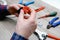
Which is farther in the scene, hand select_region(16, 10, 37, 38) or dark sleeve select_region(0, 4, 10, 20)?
dark sleeve select_region(0, 4, 10, 20)

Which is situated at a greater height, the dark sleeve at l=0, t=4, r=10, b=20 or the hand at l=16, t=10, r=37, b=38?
the hand at l=16, t=10, r=37, b=38

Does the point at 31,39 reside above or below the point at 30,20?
below

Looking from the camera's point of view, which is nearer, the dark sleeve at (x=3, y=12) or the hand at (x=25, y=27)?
the hand at (x=25, y=27)

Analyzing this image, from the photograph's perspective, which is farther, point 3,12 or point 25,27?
point 3,12

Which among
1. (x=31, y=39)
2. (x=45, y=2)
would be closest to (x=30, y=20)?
(x=31, y=39)

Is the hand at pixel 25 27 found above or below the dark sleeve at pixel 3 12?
above

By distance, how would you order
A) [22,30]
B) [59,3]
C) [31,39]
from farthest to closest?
[59,3]
[31,39]
[22,30]

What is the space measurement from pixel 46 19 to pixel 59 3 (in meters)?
0.30

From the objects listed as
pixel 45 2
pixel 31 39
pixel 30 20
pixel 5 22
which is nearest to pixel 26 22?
pixel 30 20

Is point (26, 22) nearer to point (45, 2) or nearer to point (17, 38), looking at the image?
point (17, 38)

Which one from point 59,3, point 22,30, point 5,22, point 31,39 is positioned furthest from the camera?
point 59,3

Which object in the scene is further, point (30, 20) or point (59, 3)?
point (59, 3)

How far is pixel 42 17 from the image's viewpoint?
81cm

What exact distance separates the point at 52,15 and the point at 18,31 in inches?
17.2
